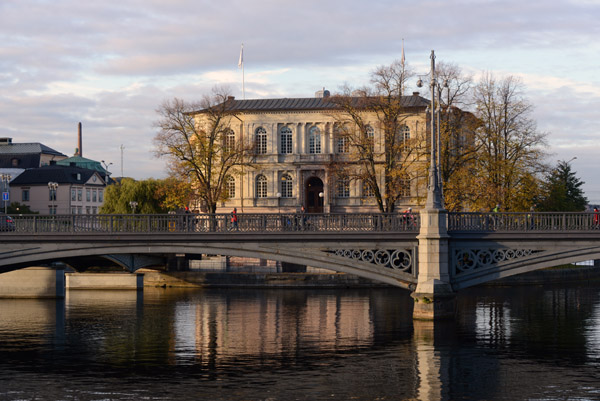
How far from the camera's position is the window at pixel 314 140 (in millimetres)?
92250

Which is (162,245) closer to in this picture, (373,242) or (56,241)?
(56,241)

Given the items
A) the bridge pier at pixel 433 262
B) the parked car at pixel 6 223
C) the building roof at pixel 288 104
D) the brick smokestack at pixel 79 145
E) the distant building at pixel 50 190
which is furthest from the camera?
the brick smokestack at pixel 79 145

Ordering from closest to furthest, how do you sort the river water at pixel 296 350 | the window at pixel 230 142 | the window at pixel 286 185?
the river water at pixel 296 350 → the window at pixel 230 142 → the window at pixel 286 185

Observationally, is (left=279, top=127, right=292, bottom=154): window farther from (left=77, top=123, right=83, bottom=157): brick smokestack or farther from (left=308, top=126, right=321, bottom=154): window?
(left=77, top=123, right=83, bottom=157): brick smokestack

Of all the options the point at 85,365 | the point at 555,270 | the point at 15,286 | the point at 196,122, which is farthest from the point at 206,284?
the point at 85,365

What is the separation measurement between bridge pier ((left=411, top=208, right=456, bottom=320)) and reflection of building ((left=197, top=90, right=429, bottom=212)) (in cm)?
4896

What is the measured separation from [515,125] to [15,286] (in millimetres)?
36081

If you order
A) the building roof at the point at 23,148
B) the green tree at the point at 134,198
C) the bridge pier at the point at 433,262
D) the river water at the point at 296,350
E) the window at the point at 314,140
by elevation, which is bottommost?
the river water at the point at 296,350

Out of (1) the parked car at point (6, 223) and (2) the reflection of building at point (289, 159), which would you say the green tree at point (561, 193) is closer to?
(2) the reflection of building at point (289, 159)

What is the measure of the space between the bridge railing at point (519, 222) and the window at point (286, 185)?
2017 inches

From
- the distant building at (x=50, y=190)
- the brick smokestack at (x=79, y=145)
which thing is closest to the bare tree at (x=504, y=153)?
the distant building at (x=50, y=190)

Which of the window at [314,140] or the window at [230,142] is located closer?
the window at [230,142]

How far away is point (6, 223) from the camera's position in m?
44.6

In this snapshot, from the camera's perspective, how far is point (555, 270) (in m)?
73.8
